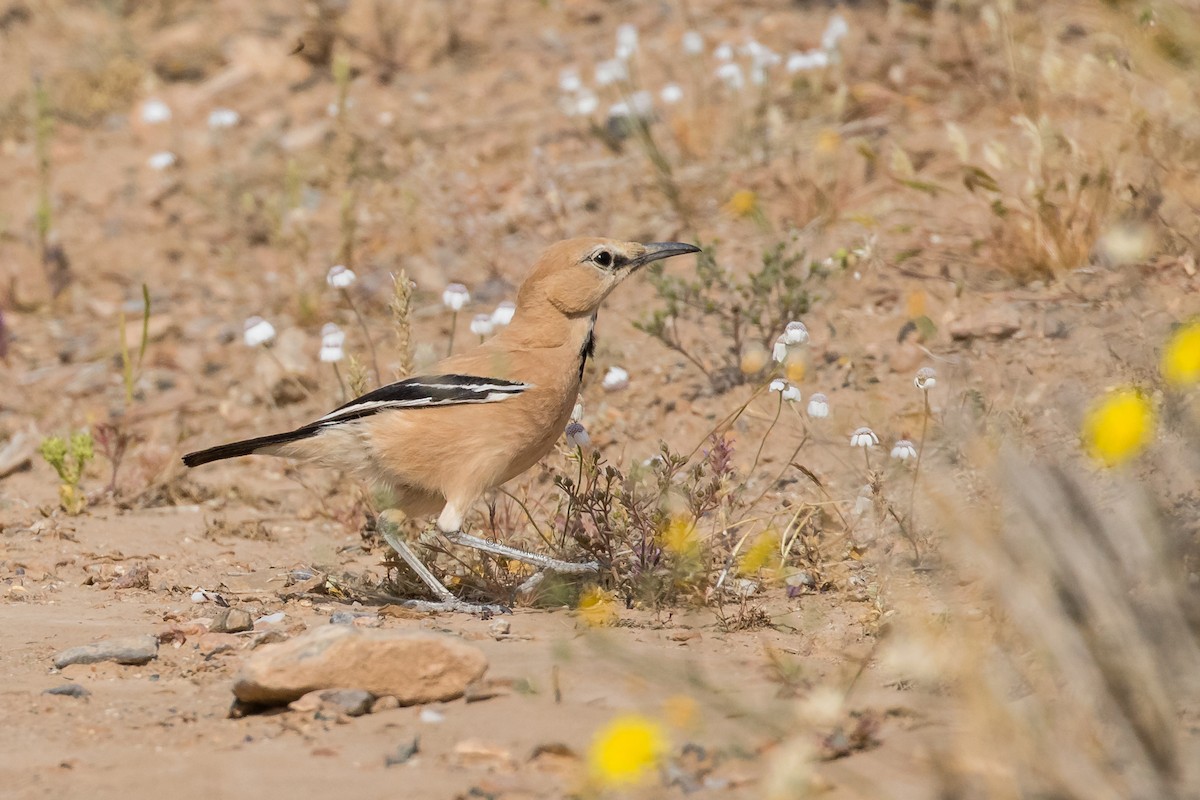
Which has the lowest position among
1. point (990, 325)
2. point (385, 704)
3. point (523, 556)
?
point (523, 556)

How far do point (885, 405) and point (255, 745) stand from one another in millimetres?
3922

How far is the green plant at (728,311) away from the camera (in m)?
7.04

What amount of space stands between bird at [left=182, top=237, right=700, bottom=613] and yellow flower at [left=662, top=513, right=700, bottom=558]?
22.2 inches

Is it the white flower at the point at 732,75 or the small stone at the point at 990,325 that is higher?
the white flower at the point at 732,75

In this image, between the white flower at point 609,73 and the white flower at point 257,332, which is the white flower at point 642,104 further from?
the white flower at point 257,332

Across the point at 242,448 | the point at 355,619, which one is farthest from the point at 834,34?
the point at 355,619

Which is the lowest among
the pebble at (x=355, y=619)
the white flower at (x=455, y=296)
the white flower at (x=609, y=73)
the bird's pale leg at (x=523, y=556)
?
the bird's pale leg at (x=523, y=556)

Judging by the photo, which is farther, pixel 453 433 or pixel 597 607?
pixel 453 433

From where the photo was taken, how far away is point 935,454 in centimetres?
583

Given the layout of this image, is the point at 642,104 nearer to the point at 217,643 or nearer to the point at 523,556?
the point at 523,556

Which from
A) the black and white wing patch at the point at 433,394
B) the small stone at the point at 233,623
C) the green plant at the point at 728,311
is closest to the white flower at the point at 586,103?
the green plant at the point at 728,311

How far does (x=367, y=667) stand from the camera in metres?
3.97

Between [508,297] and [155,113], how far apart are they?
4.33 meters

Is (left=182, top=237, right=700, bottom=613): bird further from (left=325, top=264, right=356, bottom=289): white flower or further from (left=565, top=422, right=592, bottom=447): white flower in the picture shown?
(left=325, top=264, right=356, bottom=289): white flower
